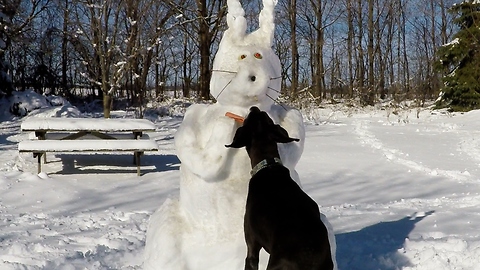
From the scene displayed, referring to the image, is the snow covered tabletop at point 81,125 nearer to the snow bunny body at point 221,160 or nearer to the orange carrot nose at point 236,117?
the snow bunny body at point 221,160

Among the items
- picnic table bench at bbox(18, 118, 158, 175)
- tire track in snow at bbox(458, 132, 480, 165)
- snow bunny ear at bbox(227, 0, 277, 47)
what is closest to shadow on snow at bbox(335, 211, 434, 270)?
snow bunny ear at bbox(227, 0, 277, 47)

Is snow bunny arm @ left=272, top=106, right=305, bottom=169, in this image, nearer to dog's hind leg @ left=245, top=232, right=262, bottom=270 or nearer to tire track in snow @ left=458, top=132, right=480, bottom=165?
dog's hind leg @ left=245, top=232, right=262, bottom=270

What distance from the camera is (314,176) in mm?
7906

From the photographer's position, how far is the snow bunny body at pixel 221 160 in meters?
2.75

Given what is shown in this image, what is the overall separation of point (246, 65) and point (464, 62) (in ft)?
67.6

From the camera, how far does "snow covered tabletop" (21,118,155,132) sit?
7734mm

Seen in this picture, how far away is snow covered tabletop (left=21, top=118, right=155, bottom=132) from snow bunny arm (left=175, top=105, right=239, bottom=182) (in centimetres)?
520

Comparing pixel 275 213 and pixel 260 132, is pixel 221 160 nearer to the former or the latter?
pixel 260 132

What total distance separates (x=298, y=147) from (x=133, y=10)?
648 inches

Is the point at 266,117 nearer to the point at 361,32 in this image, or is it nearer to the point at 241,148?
the point at 241,148

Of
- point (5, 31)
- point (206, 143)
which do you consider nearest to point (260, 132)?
point (206, 143)

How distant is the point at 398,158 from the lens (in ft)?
30.4

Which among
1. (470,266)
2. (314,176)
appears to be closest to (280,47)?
(314,176)

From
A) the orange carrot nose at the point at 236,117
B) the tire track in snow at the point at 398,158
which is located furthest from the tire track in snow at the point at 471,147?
the orange carrot nose at the point at 236,117
